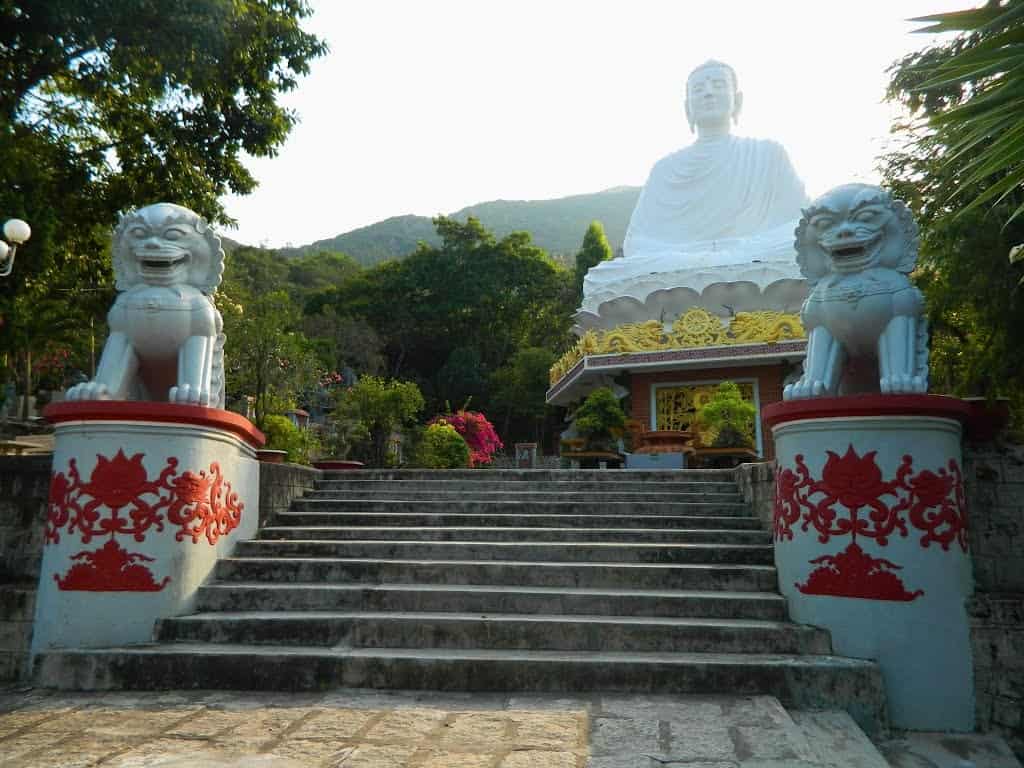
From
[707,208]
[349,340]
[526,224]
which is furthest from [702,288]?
[526,224]

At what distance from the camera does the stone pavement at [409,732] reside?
2.87 metres

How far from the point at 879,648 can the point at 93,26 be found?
769 centimetres

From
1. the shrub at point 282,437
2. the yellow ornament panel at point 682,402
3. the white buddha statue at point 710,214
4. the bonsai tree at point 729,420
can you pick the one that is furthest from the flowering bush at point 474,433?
the white buddha statue at point 710,214

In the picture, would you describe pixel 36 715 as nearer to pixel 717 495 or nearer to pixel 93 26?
pixel 717 495

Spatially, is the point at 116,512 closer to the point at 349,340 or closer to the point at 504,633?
the point at 504,633

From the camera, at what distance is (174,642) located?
426 cm

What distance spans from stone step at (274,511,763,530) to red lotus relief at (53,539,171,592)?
1710 mm

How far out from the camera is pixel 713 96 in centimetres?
1880

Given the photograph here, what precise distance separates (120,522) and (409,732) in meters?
2.30

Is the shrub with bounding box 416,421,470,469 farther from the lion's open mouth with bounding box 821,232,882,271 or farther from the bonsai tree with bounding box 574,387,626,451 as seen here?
the lion's open mouth with bounding box 821,232,882,271

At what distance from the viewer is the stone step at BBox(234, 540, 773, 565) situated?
5137mm

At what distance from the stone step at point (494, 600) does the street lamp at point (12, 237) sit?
3.44 metres

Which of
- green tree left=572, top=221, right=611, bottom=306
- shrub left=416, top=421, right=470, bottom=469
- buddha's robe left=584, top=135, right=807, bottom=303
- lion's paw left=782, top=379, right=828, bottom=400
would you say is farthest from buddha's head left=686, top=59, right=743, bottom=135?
lion's paw left=782, top=379, right=828, bottom=400

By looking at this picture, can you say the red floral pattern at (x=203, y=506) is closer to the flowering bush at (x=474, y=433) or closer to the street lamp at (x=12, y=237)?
the street lamp at (x=12, y=237)
